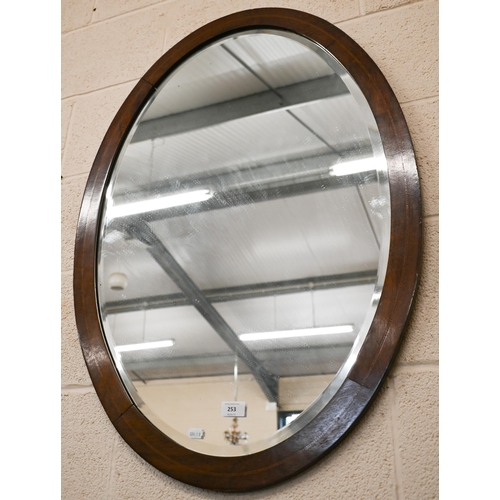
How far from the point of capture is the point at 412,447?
25.1 inches

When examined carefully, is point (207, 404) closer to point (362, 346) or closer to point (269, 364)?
point (269, 364)

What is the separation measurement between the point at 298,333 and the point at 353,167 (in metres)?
0.27

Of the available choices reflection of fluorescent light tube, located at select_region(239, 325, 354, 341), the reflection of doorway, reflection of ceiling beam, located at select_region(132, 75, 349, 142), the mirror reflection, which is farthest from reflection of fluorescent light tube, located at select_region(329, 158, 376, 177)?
the reflection of doorway

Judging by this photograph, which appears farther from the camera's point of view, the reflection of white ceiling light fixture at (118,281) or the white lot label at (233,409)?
the reflection of white ceiling light fixture at (118,281)

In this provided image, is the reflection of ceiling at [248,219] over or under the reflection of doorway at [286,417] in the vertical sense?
over

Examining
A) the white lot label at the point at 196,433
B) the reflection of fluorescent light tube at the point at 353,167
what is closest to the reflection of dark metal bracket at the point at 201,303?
the white lot label at the point at 196,433

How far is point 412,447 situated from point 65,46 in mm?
1126

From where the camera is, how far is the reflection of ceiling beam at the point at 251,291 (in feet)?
2.42

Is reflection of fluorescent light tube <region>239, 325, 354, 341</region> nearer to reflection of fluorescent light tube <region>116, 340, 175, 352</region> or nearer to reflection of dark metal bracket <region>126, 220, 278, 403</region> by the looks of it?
reflection of dark metal bracket <region>126, 220, 278, 403</region>

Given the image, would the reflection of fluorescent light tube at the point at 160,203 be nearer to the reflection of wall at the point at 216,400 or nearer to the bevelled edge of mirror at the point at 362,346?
the bevelled edge of mirror at the point at 362,346

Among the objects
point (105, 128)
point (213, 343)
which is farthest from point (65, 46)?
point (213, 343)

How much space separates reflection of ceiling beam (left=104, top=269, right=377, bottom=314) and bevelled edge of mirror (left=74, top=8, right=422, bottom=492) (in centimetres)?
4
